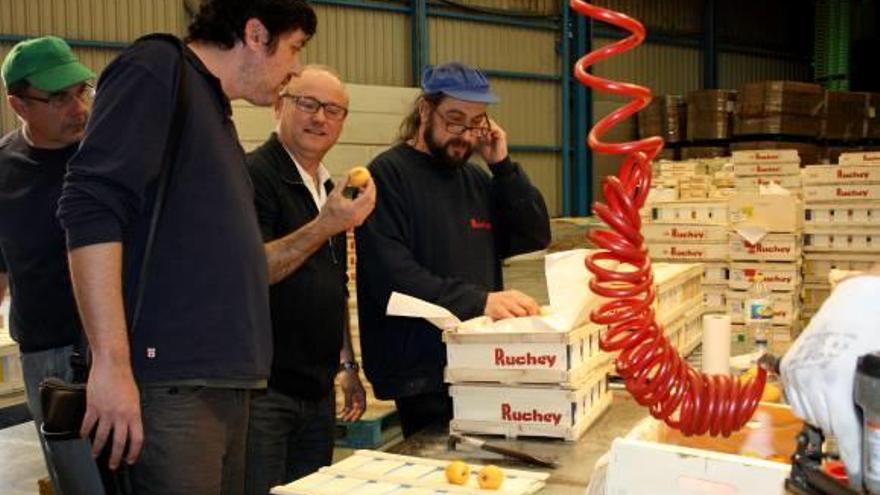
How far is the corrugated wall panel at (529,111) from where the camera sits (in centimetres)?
1322

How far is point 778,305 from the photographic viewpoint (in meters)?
5.51

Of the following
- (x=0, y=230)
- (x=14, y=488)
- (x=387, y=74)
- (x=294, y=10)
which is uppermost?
(x=387, y=74)

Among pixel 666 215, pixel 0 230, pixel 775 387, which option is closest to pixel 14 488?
pixel 0 230

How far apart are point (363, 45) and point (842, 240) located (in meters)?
7.19

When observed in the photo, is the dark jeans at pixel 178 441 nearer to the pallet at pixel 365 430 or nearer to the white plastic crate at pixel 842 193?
the pallet at pixel 365 430

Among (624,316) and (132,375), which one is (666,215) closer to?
(624,316)

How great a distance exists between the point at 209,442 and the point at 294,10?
3.32 ft

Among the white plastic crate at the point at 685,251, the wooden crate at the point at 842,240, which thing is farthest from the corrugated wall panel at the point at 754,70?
the white plastic crate at the point at 685,251

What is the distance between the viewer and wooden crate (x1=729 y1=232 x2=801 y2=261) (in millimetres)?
5562

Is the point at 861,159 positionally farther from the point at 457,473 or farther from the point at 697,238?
the point at 457,473

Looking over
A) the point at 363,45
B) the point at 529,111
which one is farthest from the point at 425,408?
the point at 529,111

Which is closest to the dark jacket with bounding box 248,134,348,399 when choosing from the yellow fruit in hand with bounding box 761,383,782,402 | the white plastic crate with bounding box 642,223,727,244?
the yellow fruit in hand with bounding box 761,383,782,402

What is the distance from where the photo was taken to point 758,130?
11.4 m

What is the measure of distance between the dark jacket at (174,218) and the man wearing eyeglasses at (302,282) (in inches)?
20.7
